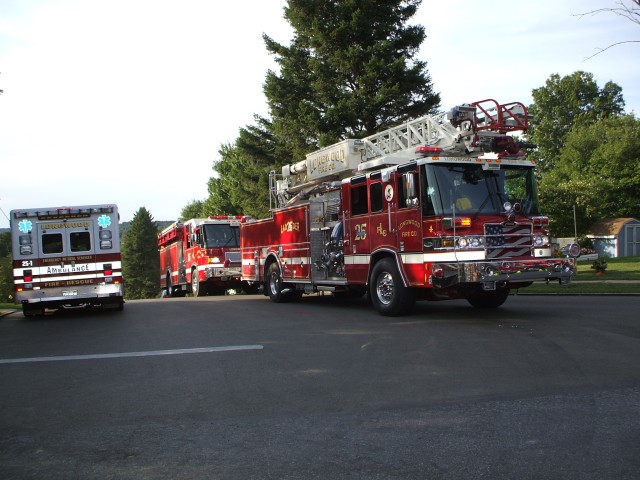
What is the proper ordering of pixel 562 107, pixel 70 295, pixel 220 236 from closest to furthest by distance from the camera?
pixel 70 295 → pixel 220 236 → pixel 562 107

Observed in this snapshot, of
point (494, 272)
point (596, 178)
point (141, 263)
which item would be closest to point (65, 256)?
point (494, 272)

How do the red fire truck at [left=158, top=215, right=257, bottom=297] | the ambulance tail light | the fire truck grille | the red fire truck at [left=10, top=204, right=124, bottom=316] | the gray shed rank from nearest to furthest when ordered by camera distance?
the red fire truck at [left=10, top=204, right=124, bottom=316]
the ambulance tail light
the red fire truck at [left=158, top=215, right=257, bottom=297]
the fire truck grille
the gray shed

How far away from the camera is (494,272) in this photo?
11367 mm

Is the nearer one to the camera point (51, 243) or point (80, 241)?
point (51, 243)

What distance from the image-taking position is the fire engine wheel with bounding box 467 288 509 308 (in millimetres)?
14117

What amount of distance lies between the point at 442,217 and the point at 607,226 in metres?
50.0

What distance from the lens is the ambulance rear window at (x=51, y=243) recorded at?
16.8m

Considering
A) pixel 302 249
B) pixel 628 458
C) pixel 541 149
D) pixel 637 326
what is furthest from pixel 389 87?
pixel 541 149

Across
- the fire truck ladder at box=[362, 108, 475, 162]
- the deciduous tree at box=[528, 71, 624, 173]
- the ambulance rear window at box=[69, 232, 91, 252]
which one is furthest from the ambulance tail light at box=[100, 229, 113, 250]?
the deciduous tree at box=[528, 71, 624, 173]

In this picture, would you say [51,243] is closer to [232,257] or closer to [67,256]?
[67,256]

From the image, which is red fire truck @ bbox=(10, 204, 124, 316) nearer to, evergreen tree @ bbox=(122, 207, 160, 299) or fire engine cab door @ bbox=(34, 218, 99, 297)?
fire engine cab door @ bbox=(34, 218, 99, 297)

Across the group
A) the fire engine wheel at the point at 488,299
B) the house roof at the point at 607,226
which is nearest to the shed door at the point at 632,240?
the house roof at the point at 607,226

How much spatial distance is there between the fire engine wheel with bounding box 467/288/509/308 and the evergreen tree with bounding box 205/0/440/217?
15444 millimetres

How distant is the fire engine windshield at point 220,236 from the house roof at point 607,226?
132 feet
